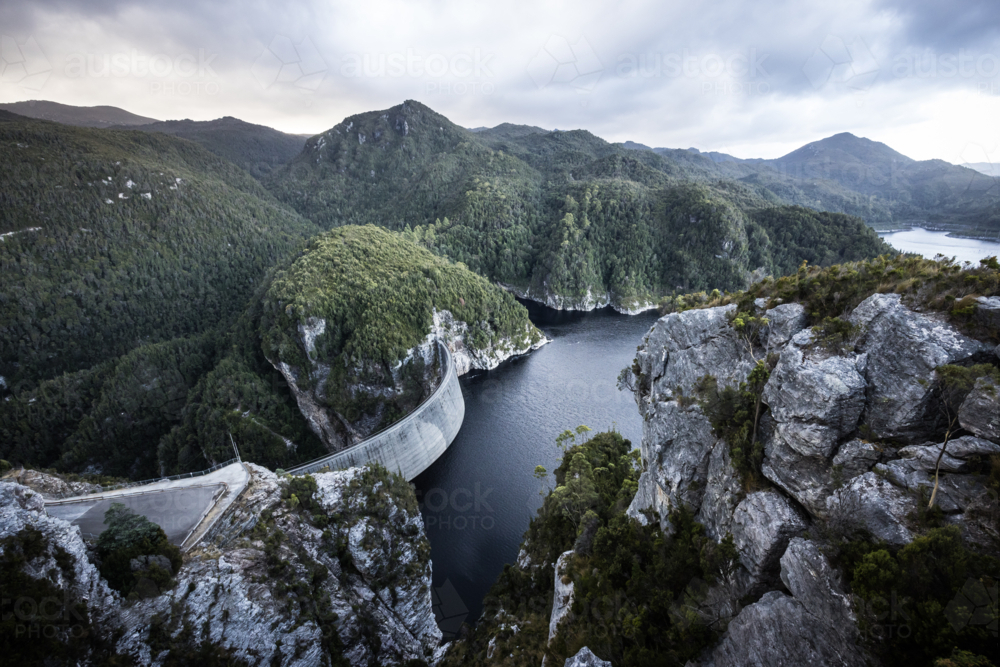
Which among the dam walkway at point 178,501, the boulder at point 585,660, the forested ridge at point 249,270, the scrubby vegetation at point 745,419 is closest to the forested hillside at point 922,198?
the forested ridge at point 249,270

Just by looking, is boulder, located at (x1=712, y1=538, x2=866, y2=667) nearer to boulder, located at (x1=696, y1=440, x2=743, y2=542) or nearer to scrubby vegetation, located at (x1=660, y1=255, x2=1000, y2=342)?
boulder, located at (x1=696, y1=440, x2=743, y2=542)

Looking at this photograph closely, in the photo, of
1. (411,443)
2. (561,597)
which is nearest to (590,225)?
(411,443)

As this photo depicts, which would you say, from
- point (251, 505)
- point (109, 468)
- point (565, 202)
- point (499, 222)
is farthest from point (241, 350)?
point (565, 202)

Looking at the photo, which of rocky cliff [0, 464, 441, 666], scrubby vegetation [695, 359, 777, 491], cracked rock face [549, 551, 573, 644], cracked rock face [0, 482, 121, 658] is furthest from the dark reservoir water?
scrubby vegetation [695, 359, 777, 491]

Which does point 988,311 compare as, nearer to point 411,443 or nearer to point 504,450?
point 504,450

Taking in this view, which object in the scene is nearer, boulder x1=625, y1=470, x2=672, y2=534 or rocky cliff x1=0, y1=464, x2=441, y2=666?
rocky cliff x1=0, y1=464, x2=441, y2=666

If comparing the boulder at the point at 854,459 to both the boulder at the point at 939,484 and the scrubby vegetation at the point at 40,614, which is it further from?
the scrubby vegetation at the point at 40,614
